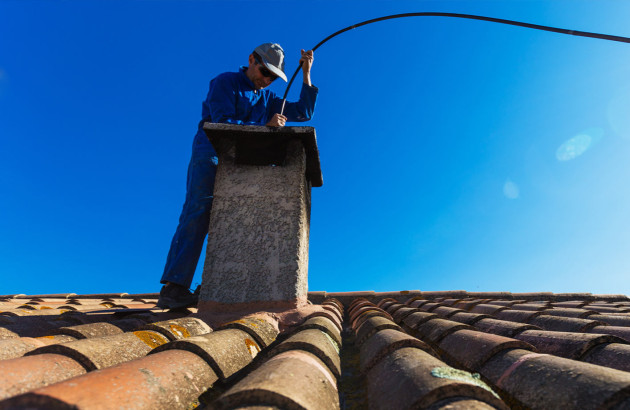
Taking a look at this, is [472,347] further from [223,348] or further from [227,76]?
[227,76]

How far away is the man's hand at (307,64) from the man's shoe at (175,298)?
2.35 meters

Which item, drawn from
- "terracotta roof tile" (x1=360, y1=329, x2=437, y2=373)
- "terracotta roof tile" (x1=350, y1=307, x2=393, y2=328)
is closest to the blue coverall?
"terracotta roof tile" (x1=350, y1=307, x2=393, y2=328)

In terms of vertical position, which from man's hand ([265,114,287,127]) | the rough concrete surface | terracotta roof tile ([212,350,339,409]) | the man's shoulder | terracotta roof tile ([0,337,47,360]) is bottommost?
terracotta roof tile ([0,337,47,360])

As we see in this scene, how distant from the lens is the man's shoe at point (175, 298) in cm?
295

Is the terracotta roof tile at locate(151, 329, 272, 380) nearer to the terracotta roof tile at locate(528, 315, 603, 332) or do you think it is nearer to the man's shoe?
the man's shoe

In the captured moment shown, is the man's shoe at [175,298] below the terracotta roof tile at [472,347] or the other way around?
the other way around

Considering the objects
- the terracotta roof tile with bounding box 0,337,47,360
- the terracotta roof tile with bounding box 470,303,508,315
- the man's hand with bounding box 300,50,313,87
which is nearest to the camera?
the terracotta roof tile with bounding box 0,337,47,360

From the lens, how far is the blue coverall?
300cm

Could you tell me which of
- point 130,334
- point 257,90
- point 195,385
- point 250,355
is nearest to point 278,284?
point 250,355

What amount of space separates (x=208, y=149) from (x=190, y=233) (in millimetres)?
770

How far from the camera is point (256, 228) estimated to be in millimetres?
2738

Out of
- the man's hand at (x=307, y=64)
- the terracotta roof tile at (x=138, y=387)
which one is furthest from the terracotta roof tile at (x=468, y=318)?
the man's hand at (x=307, y=64)

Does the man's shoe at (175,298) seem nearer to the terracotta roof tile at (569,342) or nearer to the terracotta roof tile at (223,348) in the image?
the terracotta roof tile at (223,348)

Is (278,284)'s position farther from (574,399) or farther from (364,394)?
(574,399)
